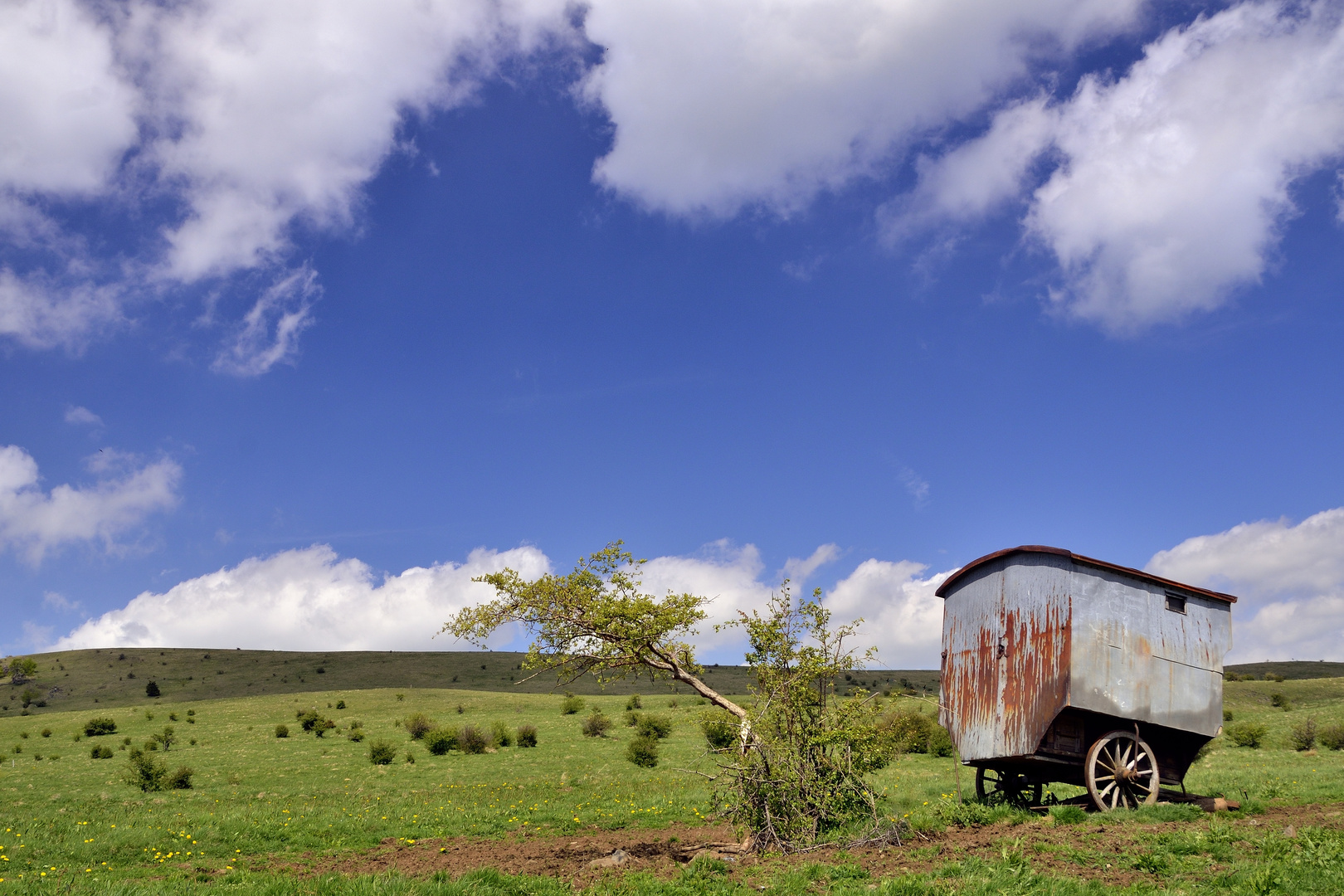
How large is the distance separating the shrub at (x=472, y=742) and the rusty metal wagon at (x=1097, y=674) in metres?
27.5

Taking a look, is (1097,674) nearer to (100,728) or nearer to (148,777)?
(148,777)

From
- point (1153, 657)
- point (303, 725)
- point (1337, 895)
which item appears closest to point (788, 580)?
point (1153, 657)

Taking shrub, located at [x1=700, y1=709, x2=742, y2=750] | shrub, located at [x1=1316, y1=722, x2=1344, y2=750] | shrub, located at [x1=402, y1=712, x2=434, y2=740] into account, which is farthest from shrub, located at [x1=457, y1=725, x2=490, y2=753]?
shrub, located at [x1=1316, y1=722, x2=1344, y2=750]

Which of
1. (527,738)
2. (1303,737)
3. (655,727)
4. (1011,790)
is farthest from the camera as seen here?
(655,727)

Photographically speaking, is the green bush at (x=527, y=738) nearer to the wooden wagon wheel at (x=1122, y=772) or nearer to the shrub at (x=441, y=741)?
the shrub at (x=441, y=741)

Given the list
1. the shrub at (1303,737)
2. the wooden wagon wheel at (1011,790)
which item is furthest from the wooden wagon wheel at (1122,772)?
the shrub at (1303,737)

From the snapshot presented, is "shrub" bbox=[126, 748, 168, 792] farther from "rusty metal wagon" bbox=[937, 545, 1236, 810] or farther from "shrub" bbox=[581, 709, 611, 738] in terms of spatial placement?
"rusty metal wagon" bbox=[937, 545, 1236, 810]

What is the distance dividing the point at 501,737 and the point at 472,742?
1737 millimetres

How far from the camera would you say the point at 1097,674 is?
52.7ft

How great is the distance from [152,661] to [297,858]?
103 m

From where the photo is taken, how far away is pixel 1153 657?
16.6 meters

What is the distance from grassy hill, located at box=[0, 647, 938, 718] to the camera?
82094mm

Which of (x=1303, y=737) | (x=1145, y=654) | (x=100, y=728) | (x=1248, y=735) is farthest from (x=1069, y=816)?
(x=100, y=728)

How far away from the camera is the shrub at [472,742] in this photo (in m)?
39.2
